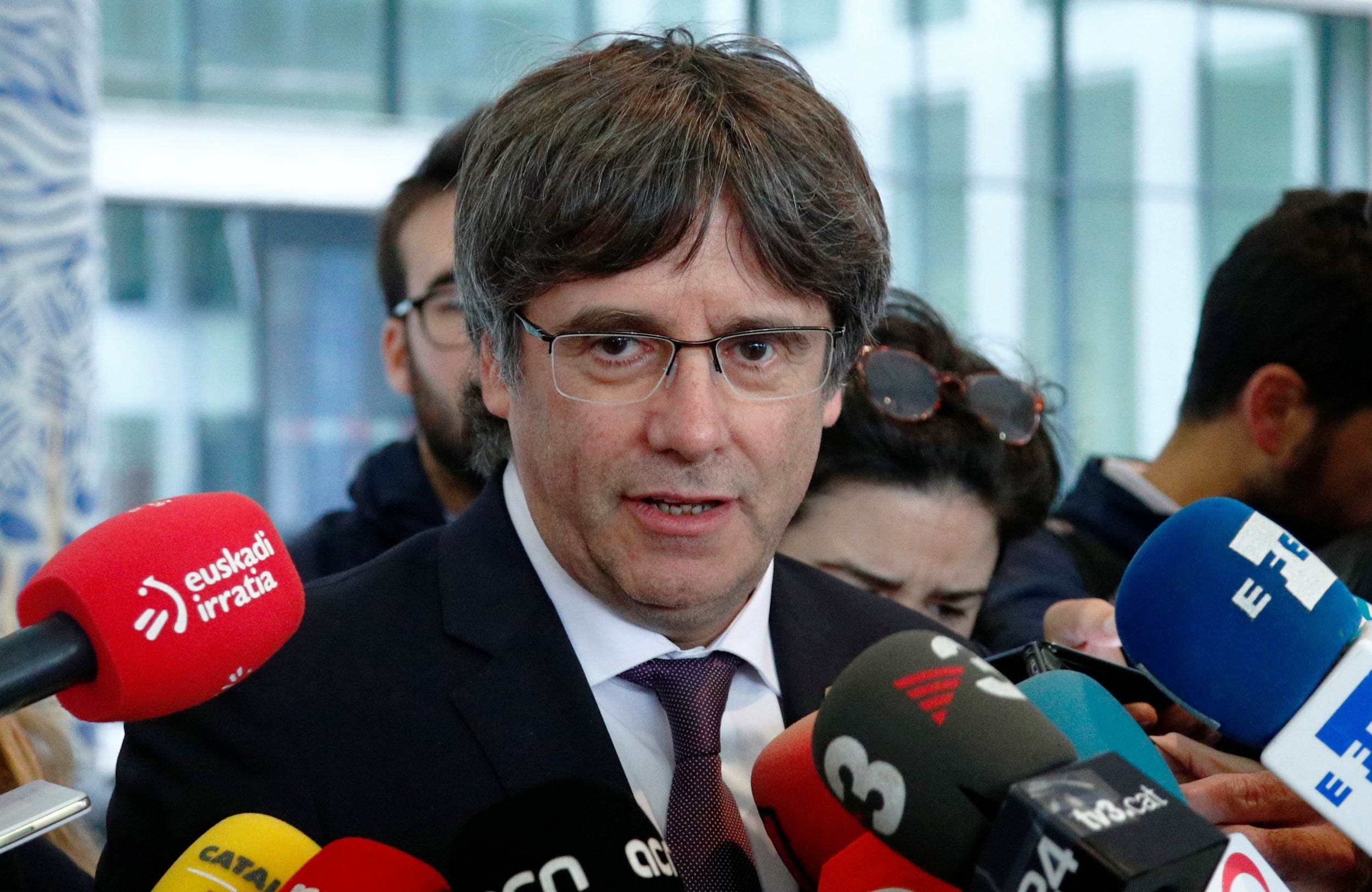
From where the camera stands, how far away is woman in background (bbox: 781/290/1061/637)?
2.25 metres

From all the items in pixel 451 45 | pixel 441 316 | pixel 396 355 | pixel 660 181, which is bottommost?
pixel 396 355

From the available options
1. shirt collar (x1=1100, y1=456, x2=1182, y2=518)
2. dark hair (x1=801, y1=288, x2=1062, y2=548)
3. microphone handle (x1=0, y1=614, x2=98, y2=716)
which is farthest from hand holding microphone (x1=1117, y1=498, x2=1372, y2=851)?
shirt collar (x1=1100, y1=456, x2=1182, y2=518)

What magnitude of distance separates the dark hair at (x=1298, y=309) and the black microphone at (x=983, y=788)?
64.3 inches

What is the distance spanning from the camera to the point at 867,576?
2.24 metres

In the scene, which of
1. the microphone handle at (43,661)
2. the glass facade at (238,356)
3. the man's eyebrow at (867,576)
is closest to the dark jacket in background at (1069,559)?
the man's eyebrow at (867,576)

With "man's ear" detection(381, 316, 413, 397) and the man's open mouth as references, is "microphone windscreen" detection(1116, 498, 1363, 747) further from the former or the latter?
"man's ear" detection(381, 316, 413, 397)

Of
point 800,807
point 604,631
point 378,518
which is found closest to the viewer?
point 800,807

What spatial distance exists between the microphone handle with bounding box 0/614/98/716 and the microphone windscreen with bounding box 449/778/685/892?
30cm

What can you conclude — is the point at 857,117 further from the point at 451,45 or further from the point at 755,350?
the point at 755,350

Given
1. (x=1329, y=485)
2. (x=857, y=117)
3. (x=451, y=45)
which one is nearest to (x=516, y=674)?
(x=1329, y=485)

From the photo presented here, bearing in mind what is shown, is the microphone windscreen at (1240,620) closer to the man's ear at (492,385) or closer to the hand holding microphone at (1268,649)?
the hand holding microphone at (1268,649)

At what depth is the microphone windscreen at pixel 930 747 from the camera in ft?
3.14

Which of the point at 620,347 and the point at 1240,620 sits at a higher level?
the point at 620,347

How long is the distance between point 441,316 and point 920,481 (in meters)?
1.07
